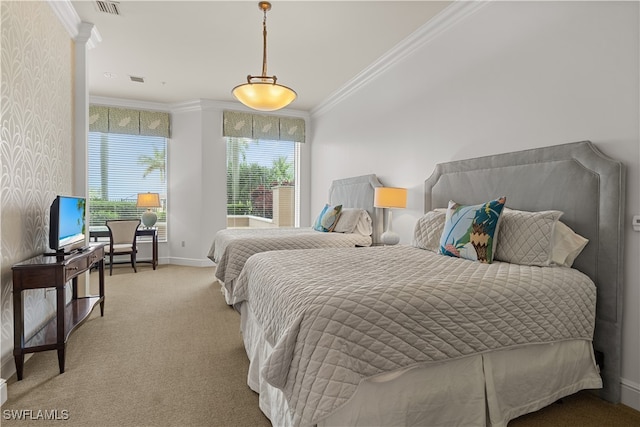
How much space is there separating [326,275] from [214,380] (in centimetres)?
107

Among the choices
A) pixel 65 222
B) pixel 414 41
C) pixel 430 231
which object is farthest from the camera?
pixel 414 41

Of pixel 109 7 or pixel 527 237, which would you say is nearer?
pixel 527 237

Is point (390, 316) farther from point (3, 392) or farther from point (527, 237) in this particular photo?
point (3, 392)

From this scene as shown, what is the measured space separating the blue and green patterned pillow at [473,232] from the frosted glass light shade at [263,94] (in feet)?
5.95

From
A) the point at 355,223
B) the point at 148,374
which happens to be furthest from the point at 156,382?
the point at 355,223

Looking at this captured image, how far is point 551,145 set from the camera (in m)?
2.25

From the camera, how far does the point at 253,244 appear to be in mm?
3289

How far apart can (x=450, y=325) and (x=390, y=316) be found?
299 mm

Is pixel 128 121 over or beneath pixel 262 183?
over

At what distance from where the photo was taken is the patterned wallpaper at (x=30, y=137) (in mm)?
2133

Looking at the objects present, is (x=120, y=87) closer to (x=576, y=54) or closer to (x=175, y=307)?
(x=175, y=307)

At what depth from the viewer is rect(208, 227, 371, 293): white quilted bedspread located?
3168 millimetres

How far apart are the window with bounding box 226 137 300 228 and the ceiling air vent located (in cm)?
311

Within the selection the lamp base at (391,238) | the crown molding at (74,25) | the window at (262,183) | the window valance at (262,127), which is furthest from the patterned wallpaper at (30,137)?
the window at (262,183)
